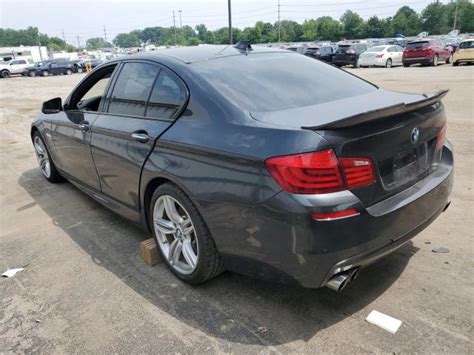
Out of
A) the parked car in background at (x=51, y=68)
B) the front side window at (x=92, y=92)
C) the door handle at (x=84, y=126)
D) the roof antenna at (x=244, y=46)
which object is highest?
the roof antenna at (x=244, y=46)

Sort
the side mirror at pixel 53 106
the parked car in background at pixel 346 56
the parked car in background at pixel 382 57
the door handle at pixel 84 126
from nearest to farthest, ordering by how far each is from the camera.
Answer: the door handle at pixel 84 126 < the side mirror at pixel 53 106 < the parked car in background at pixel 382 57 < the parked car in background at pixel 346 56

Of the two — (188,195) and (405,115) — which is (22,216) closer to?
(188,195)

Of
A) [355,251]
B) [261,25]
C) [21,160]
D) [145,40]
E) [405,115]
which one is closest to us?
[355,251]

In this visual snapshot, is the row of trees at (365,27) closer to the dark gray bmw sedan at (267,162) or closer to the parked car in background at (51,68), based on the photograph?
the parked car in background at (51,68)

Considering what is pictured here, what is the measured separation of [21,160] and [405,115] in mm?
6679

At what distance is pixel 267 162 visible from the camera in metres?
2.29

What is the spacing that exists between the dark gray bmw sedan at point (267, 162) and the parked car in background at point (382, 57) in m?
24.3

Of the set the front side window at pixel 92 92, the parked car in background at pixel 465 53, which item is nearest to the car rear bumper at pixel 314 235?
the front side window at pixel 92 92

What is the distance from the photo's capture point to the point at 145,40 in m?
150

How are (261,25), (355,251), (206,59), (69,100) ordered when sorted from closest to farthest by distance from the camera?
(355,251)
(206,59)
(69,100)
(261,25)

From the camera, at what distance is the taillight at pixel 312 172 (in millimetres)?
2205

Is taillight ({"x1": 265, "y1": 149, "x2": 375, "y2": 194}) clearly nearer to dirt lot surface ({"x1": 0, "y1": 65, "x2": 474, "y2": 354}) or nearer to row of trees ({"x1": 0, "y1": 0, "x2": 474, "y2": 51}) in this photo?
dirt lot surface ({"x1": 0, "y1": 65, "x2": 474, "y2": 354})

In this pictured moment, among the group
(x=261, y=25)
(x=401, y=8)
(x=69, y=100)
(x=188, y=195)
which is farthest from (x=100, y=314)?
(x=401, y=8)

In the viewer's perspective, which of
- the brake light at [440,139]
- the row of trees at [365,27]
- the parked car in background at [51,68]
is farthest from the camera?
the row of trees at [365,27]
